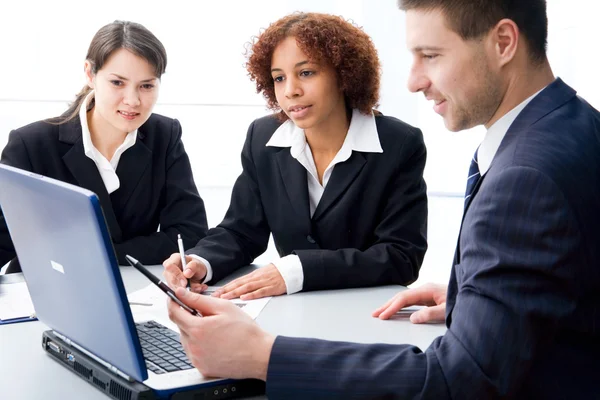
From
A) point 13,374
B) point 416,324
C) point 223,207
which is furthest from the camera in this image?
point 223,207

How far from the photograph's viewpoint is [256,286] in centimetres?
208

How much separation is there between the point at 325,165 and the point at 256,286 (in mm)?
652

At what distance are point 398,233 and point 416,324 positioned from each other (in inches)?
24.6

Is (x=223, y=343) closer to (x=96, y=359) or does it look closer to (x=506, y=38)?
(x=96, y=359)

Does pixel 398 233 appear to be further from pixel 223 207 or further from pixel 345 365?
pixel 223 207

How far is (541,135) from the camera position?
1242 mm

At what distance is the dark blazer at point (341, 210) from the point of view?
2.37 m

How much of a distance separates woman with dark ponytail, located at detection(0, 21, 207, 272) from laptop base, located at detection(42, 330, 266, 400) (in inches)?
43.6

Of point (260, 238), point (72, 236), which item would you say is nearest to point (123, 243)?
point (260, 238)

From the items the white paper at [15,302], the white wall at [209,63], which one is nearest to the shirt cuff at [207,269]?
the white paper at [15,302]

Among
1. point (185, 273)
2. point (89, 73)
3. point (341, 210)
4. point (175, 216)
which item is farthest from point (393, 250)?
point (89, 73)

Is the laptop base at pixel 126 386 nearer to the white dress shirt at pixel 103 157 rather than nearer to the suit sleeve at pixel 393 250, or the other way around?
the suit sleeve at pixel 393 250

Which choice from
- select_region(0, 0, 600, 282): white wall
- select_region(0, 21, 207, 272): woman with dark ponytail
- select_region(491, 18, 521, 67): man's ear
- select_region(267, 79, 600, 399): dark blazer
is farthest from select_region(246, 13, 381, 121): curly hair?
select_region(0, 0, 600, 282): white wall

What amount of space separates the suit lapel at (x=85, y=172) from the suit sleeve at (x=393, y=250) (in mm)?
784
